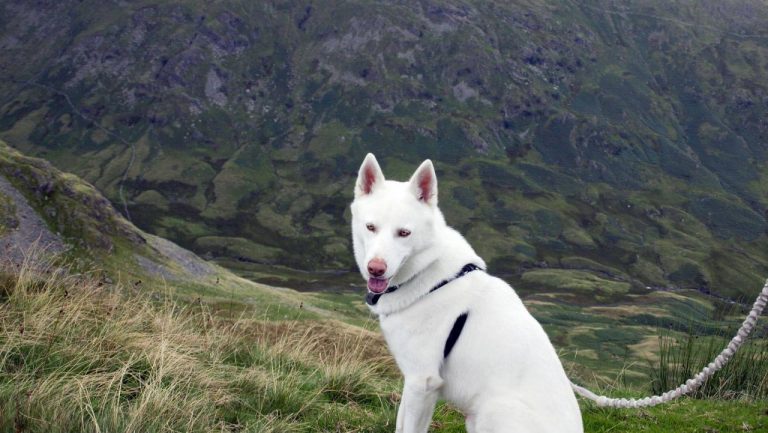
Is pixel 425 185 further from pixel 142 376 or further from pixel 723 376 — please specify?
pixel 723 376

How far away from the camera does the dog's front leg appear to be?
6.48 meters

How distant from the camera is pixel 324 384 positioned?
9.55 metres

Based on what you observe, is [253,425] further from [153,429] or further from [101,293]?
[101,293]

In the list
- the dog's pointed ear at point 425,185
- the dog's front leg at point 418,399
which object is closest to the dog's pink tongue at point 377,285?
the dog's front leg at point 418,399

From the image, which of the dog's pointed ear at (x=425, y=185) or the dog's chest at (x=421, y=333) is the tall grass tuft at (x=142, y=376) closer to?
the dog's chest at (x=421, y=333)

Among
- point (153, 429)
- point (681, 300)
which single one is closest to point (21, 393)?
point (153, 429)

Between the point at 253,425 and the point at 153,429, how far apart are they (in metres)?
1.45

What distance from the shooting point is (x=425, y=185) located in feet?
23.6

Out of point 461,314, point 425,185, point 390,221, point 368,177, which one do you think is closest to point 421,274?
point 461,314

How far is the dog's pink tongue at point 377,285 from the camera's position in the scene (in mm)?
6539

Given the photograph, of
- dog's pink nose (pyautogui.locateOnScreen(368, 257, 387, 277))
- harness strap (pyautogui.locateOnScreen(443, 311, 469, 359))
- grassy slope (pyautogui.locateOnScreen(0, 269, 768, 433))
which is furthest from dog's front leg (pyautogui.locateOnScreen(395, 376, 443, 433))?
grassy slope (pyautogui.locateOnScreen(0, 269, 768, 433))

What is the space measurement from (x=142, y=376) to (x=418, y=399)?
381 centimetres

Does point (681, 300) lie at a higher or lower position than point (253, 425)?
lower

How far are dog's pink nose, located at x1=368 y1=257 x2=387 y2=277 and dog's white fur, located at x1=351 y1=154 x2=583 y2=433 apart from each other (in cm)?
5
